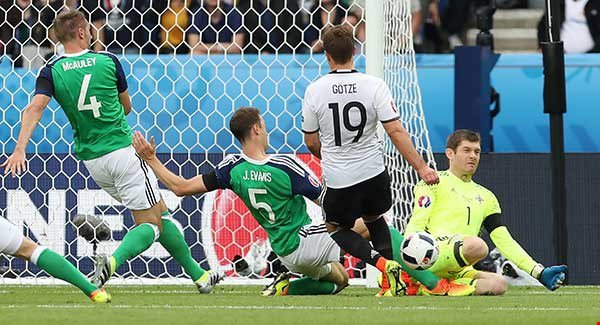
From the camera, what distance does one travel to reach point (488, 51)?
11.1 meters

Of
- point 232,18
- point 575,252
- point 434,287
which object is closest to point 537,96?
point 575,252

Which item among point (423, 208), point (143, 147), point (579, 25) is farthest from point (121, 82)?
point (579, 25)

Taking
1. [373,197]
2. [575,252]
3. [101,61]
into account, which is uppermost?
[101,61]

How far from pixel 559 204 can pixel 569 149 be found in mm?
1773

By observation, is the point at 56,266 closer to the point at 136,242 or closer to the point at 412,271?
the point at 136,242

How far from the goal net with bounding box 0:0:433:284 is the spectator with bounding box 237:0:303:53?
1 centimetres

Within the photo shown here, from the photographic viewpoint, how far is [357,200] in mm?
7926

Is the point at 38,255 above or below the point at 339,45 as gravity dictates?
below

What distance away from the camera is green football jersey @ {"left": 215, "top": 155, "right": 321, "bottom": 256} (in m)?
8.10

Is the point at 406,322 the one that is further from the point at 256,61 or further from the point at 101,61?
the point at 256,61

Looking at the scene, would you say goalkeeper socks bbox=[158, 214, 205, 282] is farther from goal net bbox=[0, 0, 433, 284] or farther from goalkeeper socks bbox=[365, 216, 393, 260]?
goal net bbox=[0, 0, 433, 284]

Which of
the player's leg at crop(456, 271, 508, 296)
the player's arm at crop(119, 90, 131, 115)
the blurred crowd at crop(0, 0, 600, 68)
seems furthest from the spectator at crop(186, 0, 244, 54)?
the player's leg at crop(456, 271, 508, 296)

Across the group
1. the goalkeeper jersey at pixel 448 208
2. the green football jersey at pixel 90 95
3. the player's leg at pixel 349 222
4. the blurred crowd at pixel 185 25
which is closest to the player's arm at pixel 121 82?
the green football jersey at pixel 90 95

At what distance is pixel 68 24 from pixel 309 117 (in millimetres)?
1489
